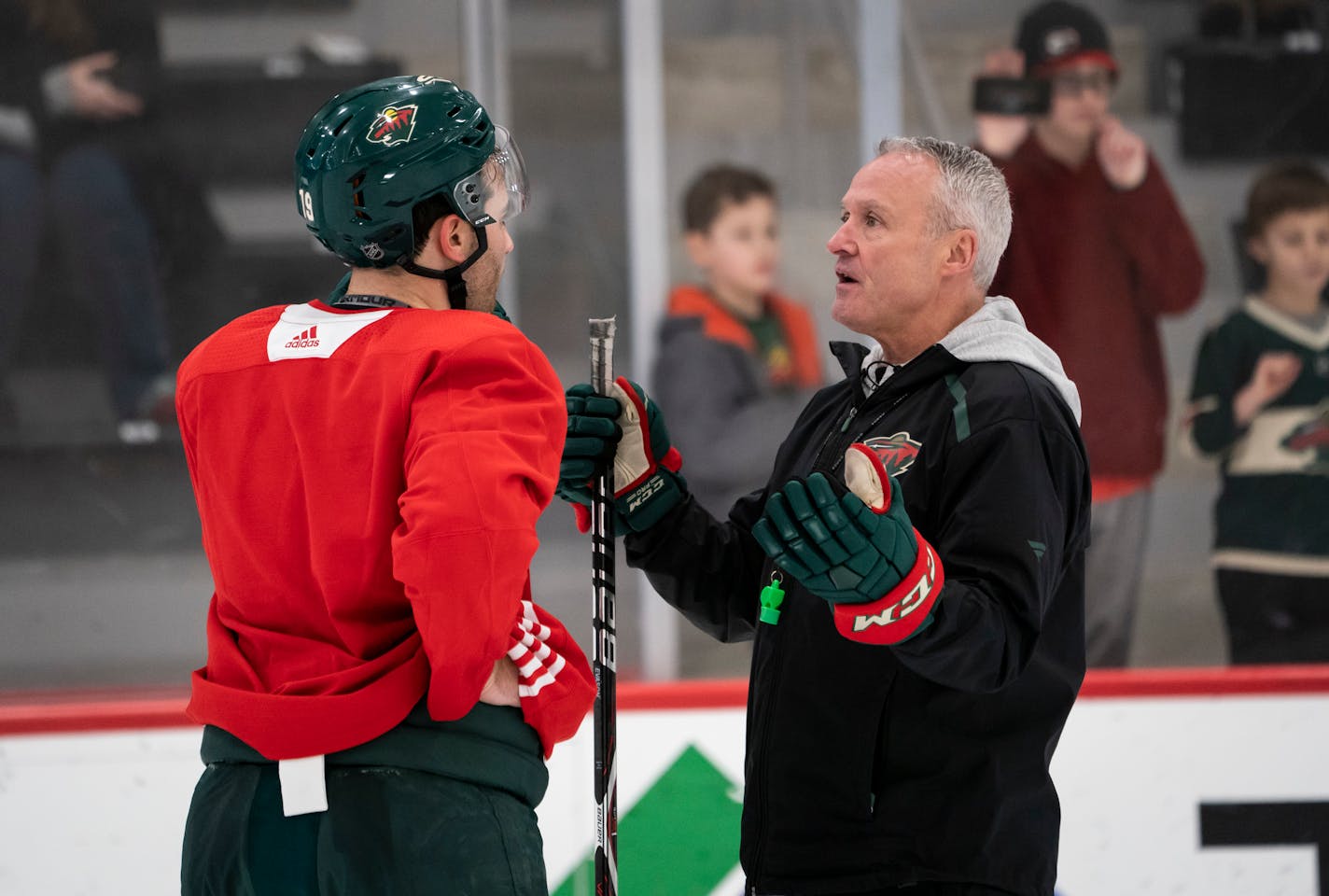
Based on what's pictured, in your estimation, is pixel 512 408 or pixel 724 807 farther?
pixel 724 807

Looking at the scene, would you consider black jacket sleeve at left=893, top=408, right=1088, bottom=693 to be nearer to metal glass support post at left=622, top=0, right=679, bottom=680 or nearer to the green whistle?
the green whistle

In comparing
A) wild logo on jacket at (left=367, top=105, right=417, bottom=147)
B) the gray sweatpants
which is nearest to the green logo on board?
the gray sweatpants

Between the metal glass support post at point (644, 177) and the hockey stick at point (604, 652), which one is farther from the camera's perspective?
the metal glass support post at point (644, 177)

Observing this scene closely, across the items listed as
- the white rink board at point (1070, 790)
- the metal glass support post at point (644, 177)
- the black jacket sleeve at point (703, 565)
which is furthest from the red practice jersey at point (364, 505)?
the metal glass support post at point (644, 177)

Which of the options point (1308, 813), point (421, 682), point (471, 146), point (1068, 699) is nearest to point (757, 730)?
point (1068, 699)

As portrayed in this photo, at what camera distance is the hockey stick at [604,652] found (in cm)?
175

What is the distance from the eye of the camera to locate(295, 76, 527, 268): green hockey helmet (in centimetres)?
131

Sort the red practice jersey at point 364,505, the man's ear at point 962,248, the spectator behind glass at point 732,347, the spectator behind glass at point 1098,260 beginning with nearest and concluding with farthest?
1. the red practice jersey at point 364,505
2. the man's ear at point 962,248
3. the spectator behind glass at point 732,347
4. the spectator behind glass at point 1098,260

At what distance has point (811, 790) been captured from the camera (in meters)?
1.53

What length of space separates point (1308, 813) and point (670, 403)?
1557mm

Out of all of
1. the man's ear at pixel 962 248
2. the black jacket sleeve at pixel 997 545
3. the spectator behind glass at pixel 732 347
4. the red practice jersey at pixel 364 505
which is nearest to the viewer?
the red practice jersey at pixel 364 505

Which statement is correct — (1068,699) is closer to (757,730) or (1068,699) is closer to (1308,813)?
(757,730)

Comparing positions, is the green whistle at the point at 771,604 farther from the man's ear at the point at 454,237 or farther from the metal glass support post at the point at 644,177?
the metal glass support post at the point at 644,177

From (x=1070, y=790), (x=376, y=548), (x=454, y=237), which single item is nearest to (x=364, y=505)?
(x=376, y=548)
